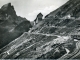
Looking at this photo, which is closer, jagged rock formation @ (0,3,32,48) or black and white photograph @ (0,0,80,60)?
black and white photograph @ (0,0,80,60)

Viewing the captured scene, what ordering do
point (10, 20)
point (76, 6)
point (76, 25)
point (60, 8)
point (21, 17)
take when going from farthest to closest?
1. point (21, 17)
2. point (10, 20)
3. point (60, 8)
4. point (76, 6)
5. point (76, 25)

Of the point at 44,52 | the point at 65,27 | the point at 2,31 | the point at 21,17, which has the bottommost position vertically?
the point at 44,52

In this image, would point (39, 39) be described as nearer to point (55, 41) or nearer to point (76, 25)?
point (55, 41)

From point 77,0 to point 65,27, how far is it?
859 inches

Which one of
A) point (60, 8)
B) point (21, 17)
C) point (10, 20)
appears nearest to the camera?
point (60, 8)

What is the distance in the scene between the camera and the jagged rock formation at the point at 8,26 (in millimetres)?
104094

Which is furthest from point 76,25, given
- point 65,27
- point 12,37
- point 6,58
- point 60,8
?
point 12,37

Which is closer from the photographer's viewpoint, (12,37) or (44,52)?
(44,52)

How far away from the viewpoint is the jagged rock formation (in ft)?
342

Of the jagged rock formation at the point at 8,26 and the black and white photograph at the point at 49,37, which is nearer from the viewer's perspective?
the black and white photograph at the point at 49,37

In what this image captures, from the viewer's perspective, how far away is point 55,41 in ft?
226

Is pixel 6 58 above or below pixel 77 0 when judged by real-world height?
below

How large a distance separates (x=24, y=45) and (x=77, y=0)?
39286mm

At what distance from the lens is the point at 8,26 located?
110 m
